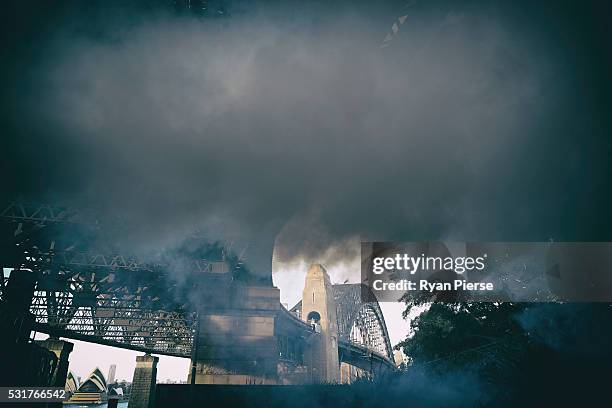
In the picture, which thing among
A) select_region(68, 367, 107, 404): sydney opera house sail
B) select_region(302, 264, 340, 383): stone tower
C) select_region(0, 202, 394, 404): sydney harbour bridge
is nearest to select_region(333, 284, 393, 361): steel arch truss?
select_region(302, 264, 340, 383): stone tower

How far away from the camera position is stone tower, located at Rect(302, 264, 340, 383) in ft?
88.6

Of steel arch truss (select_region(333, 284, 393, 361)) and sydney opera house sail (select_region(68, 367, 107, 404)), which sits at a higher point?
steel arch truss (select_region(333, 284, 393, 361))

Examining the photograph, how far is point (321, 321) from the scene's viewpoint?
28781mm

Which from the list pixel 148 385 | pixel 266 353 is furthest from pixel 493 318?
pixel 148 385

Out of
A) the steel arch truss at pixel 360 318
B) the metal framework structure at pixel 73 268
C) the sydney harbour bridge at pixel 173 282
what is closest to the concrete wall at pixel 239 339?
the sydney harbour bridge at pixel 173 282

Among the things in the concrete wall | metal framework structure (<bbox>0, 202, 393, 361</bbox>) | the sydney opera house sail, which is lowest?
the sydney opera house sail

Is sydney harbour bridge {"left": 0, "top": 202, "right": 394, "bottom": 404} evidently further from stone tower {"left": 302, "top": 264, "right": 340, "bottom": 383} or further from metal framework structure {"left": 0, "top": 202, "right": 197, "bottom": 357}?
stone tower {"left": 302, "top": 264, "right": 340, "bottom": 383}

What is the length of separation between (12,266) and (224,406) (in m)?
9.12

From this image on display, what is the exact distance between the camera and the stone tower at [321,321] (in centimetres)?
2700

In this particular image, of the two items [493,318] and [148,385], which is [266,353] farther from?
[148,385]

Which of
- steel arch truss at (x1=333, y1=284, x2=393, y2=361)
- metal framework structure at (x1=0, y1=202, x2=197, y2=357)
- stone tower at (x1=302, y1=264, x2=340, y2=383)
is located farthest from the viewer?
steel arch truss at (x1=333, y1=284, x2=393, y2=361)

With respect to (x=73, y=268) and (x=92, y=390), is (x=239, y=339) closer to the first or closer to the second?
(x=73, y=268)

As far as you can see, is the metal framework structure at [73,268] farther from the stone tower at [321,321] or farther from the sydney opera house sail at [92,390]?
the sydney opera house sail at [92,390]

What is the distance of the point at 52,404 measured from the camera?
44.4ft
